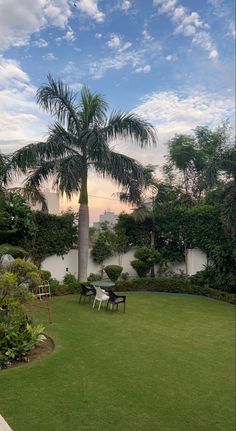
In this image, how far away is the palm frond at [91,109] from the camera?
48.9ft

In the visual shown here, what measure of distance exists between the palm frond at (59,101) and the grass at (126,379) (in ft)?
28.1

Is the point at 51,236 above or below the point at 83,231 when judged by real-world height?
below

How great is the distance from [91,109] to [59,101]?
1.40 meters

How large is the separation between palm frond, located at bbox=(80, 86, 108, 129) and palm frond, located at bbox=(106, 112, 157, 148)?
46cm

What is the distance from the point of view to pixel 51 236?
15.7 m

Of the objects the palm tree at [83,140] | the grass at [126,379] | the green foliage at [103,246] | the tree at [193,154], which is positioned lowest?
Result: the grass at [126,379]

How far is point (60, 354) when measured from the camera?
696 cm

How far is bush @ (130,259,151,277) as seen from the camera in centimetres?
1720

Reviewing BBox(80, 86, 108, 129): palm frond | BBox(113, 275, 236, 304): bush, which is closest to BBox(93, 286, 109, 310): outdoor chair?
BBox(113, 275, 236, 304): bush

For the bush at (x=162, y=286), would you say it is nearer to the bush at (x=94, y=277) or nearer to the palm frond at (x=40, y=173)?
the bush at (x=94, y=277)

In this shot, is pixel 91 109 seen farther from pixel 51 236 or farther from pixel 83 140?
pixel 51 236

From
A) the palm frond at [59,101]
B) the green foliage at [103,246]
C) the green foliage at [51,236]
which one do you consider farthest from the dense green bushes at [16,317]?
the green foliage at [103,246]

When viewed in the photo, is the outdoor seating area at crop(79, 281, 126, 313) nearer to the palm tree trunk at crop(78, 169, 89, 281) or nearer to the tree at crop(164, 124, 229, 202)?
the palm tree trunk at crop(78, 169, 89, 281)

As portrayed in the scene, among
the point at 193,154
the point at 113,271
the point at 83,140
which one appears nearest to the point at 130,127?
the point at 83,140
